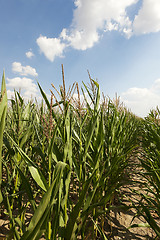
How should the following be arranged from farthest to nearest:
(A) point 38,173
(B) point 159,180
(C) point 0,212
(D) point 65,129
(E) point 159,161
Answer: (E) point 159,161 < (C) point 0,212 < (B) point 159,180 < (D) point 65,129 < (A) point 38,173

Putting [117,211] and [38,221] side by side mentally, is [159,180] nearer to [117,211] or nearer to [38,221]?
[117,211]

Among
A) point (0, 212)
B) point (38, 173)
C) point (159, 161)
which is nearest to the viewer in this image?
point (38, 173)

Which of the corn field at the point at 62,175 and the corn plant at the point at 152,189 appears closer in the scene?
the corn field at the point at 62,175

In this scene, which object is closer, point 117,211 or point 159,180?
point 159,180

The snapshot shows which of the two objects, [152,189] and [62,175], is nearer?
[62,175]

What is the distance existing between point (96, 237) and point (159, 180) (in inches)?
23.2

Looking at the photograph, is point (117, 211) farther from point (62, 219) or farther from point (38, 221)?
point (38, 221)

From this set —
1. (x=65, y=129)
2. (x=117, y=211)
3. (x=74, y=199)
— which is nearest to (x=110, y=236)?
(x=117, y=211)

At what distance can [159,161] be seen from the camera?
52.1 inches

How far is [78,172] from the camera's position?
784mm

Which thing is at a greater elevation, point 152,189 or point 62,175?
point 62,175

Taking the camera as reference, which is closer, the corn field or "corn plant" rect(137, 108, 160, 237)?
the corn field

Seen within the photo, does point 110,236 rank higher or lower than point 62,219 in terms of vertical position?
lower

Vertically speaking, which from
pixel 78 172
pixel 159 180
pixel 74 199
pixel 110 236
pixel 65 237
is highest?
pixel 78 172
